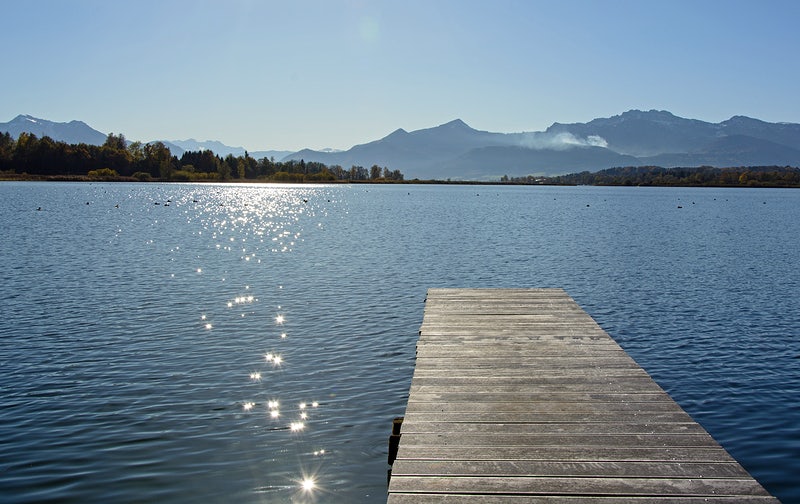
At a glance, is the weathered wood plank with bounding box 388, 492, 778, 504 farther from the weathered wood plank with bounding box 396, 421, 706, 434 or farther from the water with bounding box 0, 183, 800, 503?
the water with bounding box 0, 183, 800, 503

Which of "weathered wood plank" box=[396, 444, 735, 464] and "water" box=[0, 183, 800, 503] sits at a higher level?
"weathered wood plank" box=[396, 444, 735, 464]

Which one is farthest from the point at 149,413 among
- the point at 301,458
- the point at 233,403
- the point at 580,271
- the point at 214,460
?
the point at 580,271

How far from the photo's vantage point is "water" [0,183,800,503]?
473 inches

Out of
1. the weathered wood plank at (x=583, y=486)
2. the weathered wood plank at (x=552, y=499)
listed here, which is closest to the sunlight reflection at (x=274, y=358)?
the weathered wood plank at (x=583, y=486)

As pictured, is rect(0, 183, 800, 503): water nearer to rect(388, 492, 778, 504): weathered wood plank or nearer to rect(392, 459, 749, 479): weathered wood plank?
rect(392, 459, 749, 479): weathered wood plank

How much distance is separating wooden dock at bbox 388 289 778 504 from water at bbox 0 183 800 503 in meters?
2.31

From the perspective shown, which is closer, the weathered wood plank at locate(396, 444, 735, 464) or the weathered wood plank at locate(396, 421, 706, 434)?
the weathered wood plank at locate(396, 444, 735, 464)

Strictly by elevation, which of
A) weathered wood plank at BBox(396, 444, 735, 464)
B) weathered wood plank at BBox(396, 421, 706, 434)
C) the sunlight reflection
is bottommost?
the sunlight reflection

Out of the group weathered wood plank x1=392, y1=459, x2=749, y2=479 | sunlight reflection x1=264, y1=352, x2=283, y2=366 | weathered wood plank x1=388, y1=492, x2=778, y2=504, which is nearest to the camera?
weathered wood plank x1=388, y1=492, x2=778, y2=504

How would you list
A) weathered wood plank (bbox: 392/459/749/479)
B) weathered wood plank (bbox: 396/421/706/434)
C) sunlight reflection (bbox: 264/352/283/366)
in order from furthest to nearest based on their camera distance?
1. sunlight reflection (bbox: 264/352/283/366)
2. weathered wood plank (bbox: 396/421/706/434)
3. weathered wood plank (bbox: 392/459/749/479)

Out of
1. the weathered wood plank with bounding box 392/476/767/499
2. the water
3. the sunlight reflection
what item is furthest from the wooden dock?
the sunlight reflection

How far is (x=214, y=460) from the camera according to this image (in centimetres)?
1226

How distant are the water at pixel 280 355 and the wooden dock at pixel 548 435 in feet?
7.59

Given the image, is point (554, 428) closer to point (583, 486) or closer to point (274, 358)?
point (583, 486)
